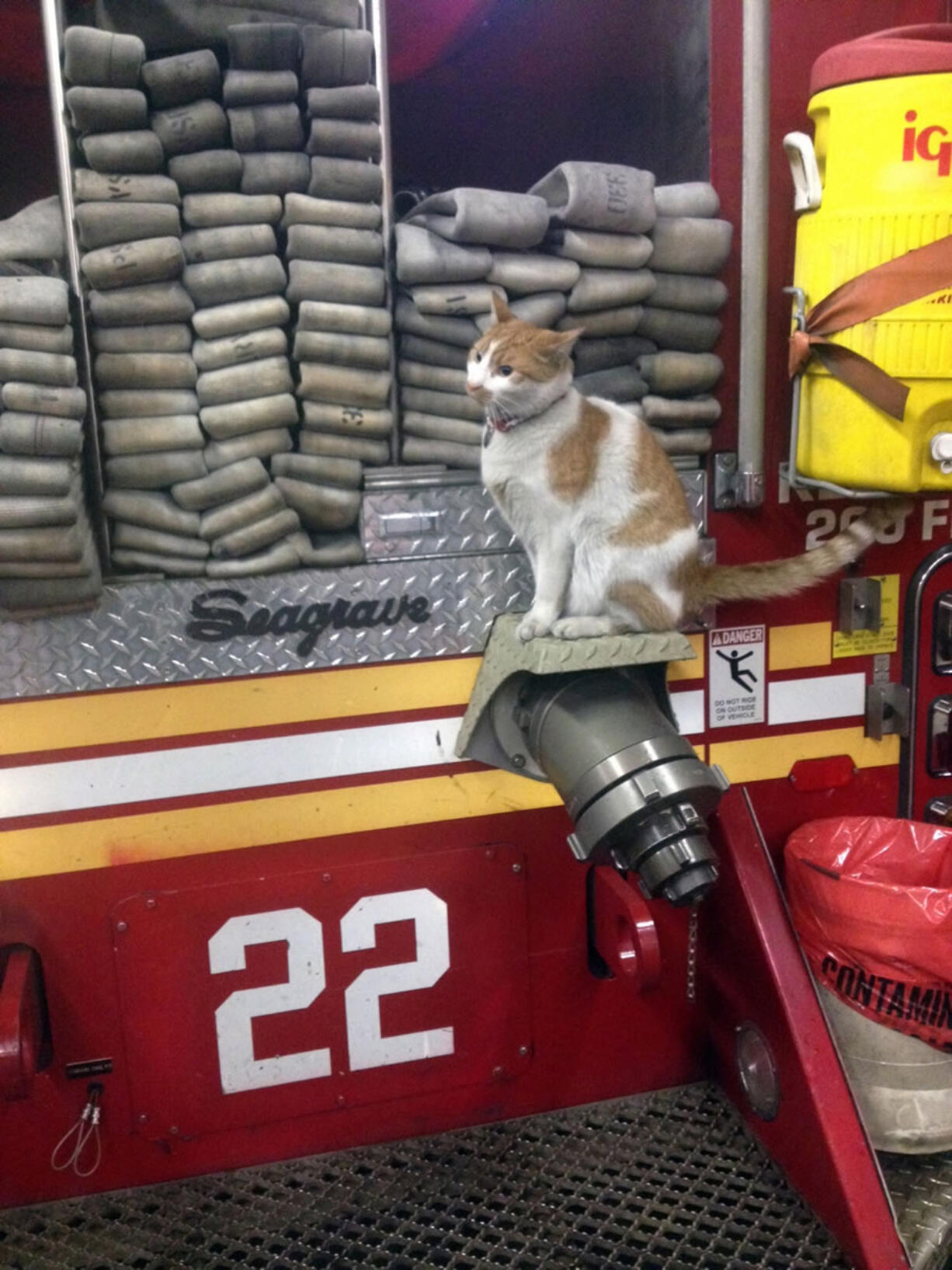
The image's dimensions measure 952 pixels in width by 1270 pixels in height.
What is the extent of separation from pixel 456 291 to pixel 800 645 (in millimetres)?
952

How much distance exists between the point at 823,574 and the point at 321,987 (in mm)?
1173

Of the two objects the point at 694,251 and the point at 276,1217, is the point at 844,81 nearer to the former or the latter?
the point at 694,251

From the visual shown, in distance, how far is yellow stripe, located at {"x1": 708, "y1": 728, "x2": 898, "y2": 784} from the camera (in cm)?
205

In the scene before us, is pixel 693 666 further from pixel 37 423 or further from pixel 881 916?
pixel 37 423

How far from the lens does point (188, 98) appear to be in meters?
1.60

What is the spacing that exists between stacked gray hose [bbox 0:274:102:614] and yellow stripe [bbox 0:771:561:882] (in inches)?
19.0

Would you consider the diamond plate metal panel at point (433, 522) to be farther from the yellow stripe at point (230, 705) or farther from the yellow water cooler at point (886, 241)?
the yellow water cooler at point (886, 241)

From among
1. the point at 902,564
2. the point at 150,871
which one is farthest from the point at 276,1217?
the point at 902,564

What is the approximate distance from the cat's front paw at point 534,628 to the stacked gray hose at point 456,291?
12.4 inches

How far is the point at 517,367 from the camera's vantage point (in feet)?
5.14

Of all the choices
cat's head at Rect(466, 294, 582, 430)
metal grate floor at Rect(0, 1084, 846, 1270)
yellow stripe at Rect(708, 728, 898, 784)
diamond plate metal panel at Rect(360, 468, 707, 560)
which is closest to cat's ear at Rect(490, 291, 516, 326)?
cat's head at Rect(466, 294, 582, 430)

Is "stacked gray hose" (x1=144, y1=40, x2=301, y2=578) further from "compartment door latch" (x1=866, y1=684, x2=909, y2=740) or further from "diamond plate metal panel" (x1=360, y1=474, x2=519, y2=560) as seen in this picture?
"compartment door latch" (x1=866, y1=684, x2=909, y2=740)

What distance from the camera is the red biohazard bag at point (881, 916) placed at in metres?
1.80

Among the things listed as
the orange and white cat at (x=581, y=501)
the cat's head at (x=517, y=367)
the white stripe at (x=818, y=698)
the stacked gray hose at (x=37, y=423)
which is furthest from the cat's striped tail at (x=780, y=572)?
the stacked gray hose at (x=37, y=423)
